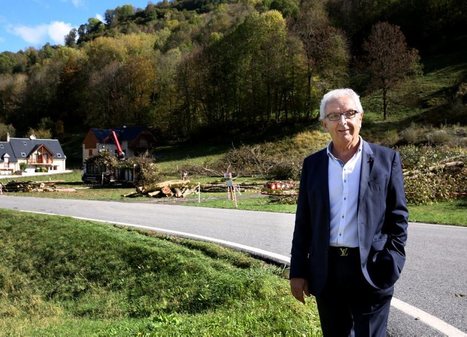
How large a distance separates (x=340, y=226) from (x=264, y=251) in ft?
19.2

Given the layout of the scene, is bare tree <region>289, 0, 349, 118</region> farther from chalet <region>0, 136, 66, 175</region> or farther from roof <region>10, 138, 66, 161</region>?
roof <region>10, 138, 66, 161</region>

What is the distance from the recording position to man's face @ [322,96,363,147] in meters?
3.25

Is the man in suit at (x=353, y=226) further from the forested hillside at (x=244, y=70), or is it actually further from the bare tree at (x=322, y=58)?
the forested hillside at (x=244, y=70)

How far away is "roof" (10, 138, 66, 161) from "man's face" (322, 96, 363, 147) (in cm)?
7330

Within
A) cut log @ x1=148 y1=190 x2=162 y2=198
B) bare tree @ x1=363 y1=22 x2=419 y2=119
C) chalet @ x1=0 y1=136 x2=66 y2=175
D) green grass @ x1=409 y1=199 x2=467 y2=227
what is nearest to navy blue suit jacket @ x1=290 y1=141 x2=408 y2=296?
green grass @ x1=409 y1=199 x2=467 y2=227

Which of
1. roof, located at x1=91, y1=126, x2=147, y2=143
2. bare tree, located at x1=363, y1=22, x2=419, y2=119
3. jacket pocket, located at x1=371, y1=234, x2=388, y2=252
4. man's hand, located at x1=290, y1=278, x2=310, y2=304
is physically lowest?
man's hand, located at x1=290, y1=278, x2=310, y2=304

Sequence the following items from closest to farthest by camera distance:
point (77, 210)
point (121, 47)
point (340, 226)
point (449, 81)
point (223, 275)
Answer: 1. point (340, 226)
2. point (223, 275)
3. point (77, 210)
4. point (449, 81)
5. point (121, 47)

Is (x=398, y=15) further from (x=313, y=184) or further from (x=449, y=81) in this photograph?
(x=313, y=184)

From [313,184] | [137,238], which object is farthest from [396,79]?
Answer: [313,184]

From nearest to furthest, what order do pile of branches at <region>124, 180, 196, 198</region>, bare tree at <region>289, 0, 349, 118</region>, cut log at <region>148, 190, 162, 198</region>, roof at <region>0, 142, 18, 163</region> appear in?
1. pile of branches at <region>124, 180, 196, 198</region>
2. cut log at <region>148, 190, 162, 198</region>
3. bare tree at <region>289, 0, 349, 118</region>
4. roof at <region>0, 142, 18, 163</region>

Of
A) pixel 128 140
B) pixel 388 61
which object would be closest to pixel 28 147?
pixel 128 140

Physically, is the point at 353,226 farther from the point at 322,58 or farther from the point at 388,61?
the point at 322,58

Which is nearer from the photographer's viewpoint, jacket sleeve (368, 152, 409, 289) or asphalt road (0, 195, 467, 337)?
jacket sleeve (368, 152, 409, 289)

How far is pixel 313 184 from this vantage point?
337 cm
